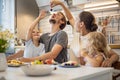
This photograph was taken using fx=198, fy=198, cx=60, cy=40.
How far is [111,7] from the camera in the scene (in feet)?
10.7

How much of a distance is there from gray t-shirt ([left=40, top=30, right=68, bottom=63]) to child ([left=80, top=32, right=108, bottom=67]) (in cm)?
40

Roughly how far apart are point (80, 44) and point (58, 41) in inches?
10.8

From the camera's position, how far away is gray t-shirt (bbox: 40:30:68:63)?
2.25 meters

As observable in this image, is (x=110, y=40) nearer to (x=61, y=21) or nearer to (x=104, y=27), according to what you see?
(x=104, y=27)

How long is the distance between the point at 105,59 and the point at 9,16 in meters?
3.00

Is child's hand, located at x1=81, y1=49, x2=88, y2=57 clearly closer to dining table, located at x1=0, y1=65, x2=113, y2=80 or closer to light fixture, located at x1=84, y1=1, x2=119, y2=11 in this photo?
dining table, located at x1=0, y1=65, x2=113, y2=80

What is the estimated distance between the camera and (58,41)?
2.23 m

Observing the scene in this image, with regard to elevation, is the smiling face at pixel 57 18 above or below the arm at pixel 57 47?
above

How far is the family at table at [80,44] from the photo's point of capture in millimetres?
1823

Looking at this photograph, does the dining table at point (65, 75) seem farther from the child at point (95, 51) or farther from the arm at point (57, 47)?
the arm at point (57, 47)

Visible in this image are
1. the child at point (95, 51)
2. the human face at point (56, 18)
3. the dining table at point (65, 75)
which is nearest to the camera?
the dining table at point (65, 75)

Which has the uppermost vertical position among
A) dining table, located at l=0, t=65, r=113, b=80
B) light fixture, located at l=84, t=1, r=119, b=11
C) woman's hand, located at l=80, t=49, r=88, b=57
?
light fixture, located at l=84, t=1, r=119, b=11

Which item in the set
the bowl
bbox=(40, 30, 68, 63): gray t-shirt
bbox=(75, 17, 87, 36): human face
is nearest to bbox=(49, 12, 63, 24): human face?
bbox=(40, 30, 68, 63): gray t-shirt

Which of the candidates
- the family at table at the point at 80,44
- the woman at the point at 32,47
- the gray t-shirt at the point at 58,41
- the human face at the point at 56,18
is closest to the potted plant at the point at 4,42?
the family at table at the point at 80,44
